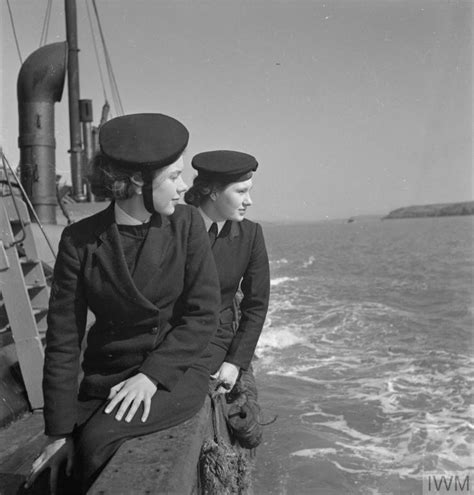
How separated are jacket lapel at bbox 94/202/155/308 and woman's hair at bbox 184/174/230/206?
36.9 inches

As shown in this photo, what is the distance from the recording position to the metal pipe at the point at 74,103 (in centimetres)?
1362

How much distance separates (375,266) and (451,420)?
93.7 ft

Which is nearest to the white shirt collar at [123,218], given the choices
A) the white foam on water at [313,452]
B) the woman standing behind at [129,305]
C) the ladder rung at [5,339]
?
the woman standing behind at [129,305]

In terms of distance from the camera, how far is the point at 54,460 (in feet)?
7.40

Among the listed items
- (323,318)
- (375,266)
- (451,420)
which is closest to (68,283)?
(451,420)

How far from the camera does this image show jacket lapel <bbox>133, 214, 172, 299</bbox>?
2.35 meters

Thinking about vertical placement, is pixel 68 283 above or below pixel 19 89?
below

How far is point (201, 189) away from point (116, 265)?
39.8 inches

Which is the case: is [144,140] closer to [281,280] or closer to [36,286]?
[36,286]

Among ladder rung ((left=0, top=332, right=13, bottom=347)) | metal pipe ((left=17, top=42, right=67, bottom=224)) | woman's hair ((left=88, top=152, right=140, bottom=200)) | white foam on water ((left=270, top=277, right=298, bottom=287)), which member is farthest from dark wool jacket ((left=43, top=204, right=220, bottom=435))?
white foam on water ((left=270, top=277, right=298, bottom=287))

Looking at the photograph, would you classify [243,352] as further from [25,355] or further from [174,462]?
[25,355]

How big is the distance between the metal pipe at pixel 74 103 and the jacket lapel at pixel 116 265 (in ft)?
38.6

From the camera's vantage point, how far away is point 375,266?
36188 mm

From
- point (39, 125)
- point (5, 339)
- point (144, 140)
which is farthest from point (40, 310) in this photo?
point (39, 125)
